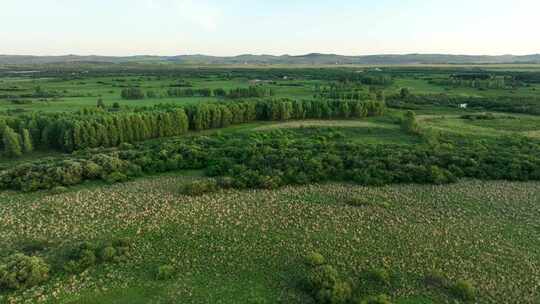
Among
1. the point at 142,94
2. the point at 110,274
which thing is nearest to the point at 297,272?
the point at 110,274

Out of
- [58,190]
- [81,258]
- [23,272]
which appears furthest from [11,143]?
[23,272]

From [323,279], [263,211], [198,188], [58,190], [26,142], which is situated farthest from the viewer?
[26,142]

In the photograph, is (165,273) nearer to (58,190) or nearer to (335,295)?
(335,295)

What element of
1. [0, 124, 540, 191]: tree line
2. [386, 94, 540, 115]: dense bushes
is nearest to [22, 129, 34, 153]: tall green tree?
[0, 124, 540, 191]: tree line

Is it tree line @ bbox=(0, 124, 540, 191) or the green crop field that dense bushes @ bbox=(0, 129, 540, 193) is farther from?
the green crop field

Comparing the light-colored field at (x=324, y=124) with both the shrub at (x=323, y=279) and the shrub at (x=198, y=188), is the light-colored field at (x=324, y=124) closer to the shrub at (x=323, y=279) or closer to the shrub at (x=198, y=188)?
the shrub at (x=198, y=188)

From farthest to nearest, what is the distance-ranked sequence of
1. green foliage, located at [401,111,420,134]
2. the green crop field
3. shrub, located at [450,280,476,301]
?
green foliage, located at [401,111,420,134] → the green crop field → shrub, located at [450,280,476,301]
